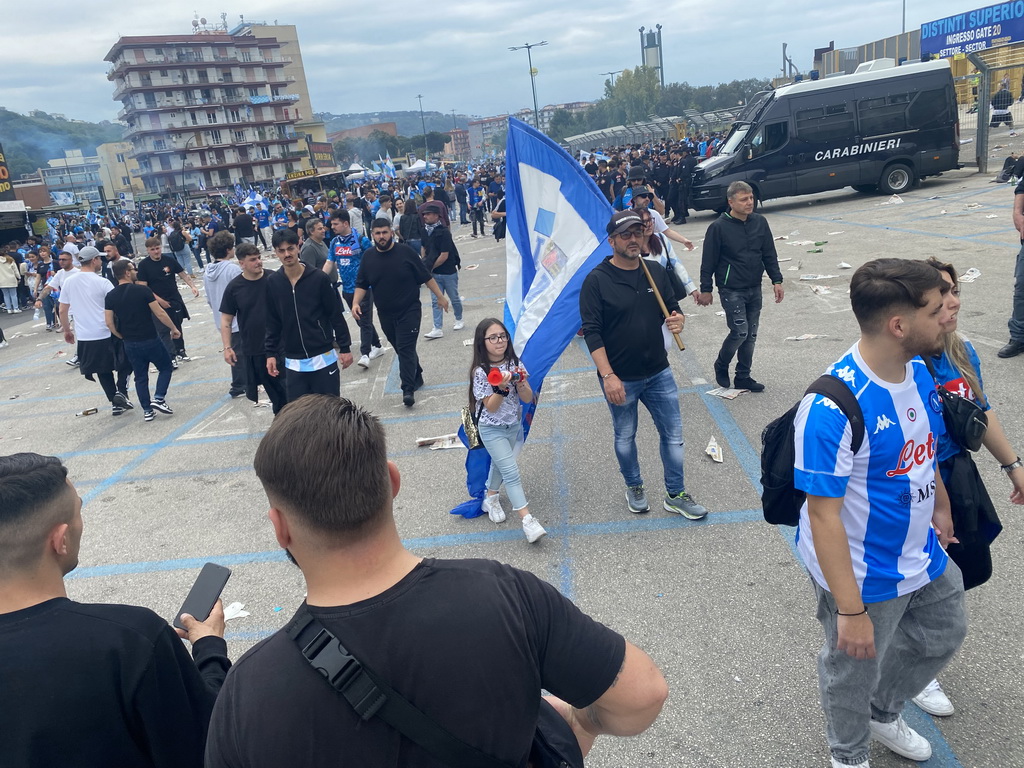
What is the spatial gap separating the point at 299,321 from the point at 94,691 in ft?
14.5

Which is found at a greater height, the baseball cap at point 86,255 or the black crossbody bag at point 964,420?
the baseball cap at point 86,255

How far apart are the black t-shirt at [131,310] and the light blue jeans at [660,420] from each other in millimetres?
5840

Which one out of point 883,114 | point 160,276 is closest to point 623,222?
point 160,276

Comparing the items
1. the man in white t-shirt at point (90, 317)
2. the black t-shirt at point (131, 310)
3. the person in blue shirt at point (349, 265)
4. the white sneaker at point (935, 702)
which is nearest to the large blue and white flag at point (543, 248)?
the white sneaker at point (935, 702)

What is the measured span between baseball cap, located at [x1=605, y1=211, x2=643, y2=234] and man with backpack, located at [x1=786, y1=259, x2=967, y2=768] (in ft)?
6.62

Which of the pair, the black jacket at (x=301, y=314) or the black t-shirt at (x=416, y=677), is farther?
the black jacket at (x=301, y=314)

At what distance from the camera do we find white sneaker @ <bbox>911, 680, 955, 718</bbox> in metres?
2.94

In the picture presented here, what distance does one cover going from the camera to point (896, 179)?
59.7ft

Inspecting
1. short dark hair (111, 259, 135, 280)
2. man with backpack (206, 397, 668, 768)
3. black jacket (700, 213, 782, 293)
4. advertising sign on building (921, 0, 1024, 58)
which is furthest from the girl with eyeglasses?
advertising sign on building (921, 0, 1024, 58)

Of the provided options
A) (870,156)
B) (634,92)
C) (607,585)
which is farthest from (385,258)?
(634,92)

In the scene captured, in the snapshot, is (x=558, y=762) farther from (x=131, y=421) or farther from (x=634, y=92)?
(x=634, y=92)

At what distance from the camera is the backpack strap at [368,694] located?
1.24 metres

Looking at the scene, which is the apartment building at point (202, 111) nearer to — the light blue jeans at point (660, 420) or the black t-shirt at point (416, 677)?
the light blue jeans at point (660, 420)

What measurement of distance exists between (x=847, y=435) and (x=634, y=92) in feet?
375
